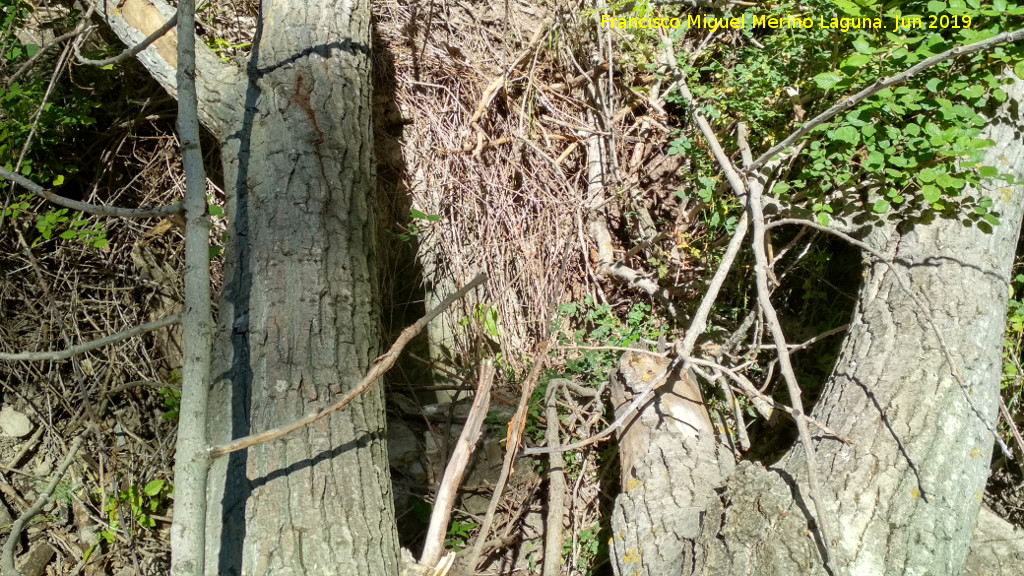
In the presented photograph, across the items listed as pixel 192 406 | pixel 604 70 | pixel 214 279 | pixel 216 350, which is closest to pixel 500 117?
pixel 604 70

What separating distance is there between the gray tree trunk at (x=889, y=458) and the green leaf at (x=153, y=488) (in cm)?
194

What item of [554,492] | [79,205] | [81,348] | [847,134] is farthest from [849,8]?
[81,348]

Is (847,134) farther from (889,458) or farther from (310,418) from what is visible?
(310,418)

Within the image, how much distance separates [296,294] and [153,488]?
145 centimetres

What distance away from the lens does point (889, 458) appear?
6.27 ft

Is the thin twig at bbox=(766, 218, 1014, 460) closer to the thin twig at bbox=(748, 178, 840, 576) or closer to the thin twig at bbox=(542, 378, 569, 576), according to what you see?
the thin twig at bbox=(748, 178, 840, 576)

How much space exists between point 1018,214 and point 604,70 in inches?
74.3

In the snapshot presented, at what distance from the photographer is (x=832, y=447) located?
199 centimetres

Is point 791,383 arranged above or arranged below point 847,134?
below

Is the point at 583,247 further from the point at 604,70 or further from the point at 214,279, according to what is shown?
the point at 214,279

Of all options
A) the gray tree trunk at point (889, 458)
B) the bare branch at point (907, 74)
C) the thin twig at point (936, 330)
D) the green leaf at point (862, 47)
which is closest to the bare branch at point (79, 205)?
the gray tree trunk at point (889, 458)

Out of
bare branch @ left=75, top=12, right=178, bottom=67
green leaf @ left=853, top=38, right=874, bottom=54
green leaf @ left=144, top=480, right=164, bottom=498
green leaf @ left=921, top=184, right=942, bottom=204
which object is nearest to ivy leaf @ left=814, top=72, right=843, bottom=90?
green leaf @ left=853, top=38, right=874, bottom=54

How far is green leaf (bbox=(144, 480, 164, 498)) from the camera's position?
2852mm

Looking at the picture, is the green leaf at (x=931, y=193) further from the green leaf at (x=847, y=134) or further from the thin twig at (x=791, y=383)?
the thin twig at (x=791, y=383)
